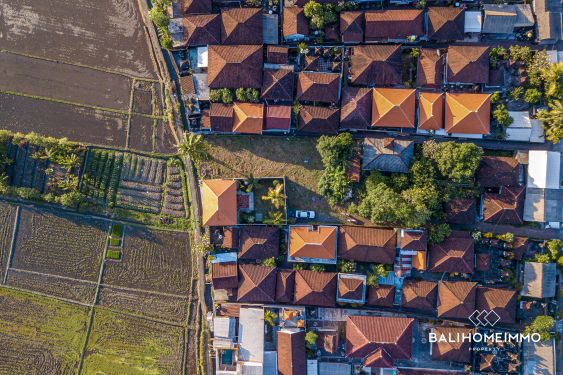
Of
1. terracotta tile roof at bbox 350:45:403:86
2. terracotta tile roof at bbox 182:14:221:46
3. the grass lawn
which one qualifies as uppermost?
terracotta tile roof at bbox 182:14:221:46

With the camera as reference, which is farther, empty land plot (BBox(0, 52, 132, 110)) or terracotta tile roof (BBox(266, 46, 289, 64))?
empty land plot (BBox(0, 52, 132, 110))

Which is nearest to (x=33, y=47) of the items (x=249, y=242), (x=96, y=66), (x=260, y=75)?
(x=96, y=66)

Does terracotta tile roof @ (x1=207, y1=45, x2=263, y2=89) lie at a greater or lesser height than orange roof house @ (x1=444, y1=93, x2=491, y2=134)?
greater

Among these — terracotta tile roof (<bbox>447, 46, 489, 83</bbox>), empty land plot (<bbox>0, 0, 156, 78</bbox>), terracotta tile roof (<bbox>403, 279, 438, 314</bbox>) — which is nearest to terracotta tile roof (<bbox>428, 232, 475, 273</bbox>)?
terracotta tile roof (<bbox>403, 279, 438, 314</bbox>)

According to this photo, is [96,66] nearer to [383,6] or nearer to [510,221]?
[383,6]

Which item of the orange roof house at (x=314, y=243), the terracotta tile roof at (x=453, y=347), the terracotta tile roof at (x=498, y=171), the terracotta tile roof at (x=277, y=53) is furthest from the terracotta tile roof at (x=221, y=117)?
the terracotta tile roof at (x=453, y=347)

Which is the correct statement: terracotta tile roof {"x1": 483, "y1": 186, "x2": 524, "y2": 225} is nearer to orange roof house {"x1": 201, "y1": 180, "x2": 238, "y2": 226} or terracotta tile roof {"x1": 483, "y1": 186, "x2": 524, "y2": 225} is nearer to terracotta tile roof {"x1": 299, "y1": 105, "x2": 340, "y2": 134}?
terracotta tile roof {"x1": 299, "y1": 105, "x2": 340, "y2": 134}
